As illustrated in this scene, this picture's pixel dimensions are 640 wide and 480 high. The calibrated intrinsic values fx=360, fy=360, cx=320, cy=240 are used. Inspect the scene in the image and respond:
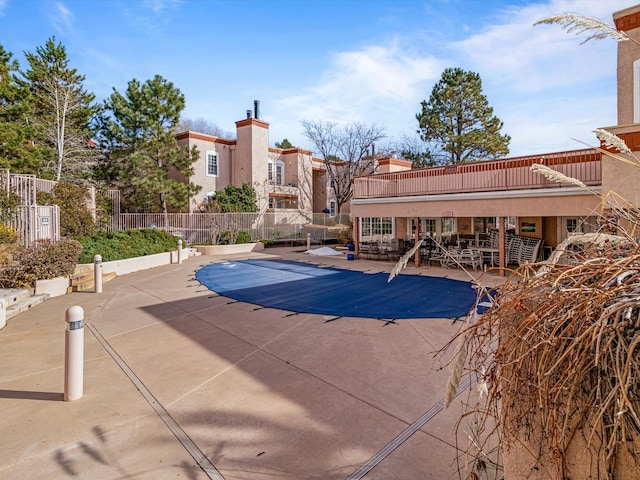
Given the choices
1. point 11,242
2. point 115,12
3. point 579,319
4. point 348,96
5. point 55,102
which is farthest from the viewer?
point 348,96

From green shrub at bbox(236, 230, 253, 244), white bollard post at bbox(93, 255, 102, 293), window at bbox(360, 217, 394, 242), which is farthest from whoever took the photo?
green shrub at bbox(236, 230, 253, 244)

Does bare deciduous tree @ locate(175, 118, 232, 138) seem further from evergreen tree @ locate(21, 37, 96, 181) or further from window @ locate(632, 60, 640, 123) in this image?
window @ locate(632, 60, 640, 123)

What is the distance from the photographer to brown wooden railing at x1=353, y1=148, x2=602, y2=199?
1114cm

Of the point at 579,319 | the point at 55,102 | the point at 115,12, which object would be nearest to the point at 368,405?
the point at 579,319

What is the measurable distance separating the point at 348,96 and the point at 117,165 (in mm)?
15084

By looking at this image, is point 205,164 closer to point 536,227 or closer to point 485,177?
point 485,177

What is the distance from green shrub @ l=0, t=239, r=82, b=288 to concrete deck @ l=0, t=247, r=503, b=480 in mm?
2294

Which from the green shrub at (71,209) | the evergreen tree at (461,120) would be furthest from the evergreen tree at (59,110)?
the evergreen tree at (461,120)

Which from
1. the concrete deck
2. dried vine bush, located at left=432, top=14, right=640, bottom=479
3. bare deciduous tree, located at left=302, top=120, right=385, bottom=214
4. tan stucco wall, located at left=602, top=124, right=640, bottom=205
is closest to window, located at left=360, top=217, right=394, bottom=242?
bare deciduous tree, located at left=302, top=120, right=385, bottom=214

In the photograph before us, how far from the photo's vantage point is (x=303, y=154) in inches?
1225

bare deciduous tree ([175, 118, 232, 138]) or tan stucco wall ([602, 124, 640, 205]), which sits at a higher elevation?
bare deciduous tree ([175, 118, 232, 138])

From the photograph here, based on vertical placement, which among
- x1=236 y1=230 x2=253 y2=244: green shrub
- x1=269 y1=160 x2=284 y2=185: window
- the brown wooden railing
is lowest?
x1=236 y1=230 x2=253 y2=244: green shrub

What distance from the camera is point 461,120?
1022 inches

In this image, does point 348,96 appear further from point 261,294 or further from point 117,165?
point 261,294
